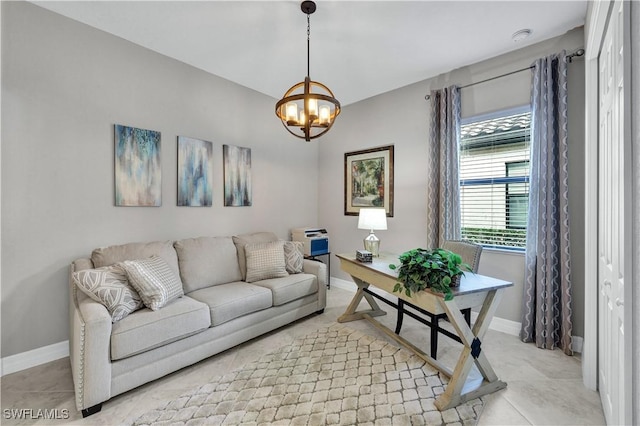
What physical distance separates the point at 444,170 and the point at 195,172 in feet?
9.56

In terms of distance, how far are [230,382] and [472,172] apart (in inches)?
125

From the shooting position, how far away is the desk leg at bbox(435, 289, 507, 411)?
1878mm

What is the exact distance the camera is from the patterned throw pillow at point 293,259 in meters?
3.36

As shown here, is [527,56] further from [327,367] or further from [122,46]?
[122,46]

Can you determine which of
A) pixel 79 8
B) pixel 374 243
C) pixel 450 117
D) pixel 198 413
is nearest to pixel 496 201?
pixel 450 117

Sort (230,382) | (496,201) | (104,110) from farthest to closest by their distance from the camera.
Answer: (496,201)
(104,110)
(230,382)

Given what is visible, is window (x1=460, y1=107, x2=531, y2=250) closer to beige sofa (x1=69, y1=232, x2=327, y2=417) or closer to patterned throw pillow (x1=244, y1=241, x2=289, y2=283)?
beige sofa (x1=69, y1=232, x2=327, y2=417)

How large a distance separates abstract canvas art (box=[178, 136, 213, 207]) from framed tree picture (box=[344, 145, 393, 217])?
207cm

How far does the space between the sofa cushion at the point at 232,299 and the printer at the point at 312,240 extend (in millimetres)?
1401

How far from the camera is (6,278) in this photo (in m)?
2.23

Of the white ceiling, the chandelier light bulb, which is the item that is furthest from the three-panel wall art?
the chandelier light bulb

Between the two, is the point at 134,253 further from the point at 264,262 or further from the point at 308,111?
the point at 308,111

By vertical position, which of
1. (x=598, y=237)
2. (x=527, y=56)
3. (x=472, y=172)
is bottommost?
(x=598, y=237)

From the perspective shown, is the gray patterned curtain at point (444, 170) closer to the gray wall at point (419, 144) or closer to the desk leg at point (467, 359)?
the gray wall at point (419, 144)
